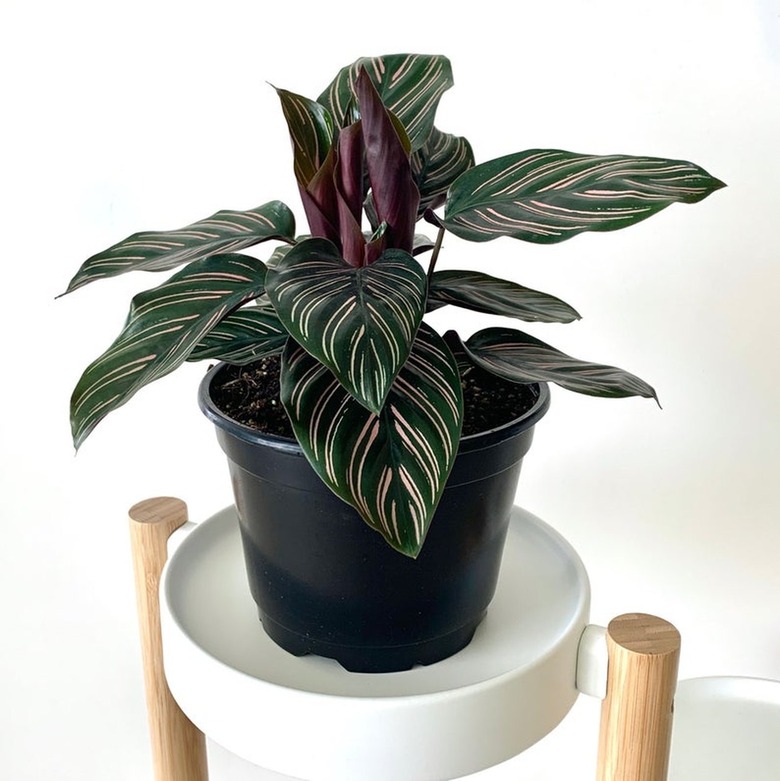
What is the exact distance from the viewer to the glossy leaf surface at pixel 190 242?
2.79ft

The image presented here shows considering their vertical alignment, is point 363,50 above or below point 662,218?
above

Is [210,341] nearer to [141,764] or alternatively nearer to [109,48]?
[109,48]

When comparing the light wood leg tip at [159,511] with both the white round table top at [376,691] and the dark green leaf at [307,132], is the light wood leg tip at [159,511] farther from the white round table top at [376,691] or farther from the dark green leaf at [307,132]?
the dark green leaf at [307,132]

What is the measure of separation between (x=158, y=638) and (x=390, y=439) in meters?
0.54

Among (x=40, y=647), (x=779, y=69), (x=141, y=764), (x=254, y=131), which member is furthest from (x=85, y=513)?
(x=779, y=69)

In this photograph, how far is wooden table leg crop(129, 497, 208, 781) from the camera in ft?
3.82

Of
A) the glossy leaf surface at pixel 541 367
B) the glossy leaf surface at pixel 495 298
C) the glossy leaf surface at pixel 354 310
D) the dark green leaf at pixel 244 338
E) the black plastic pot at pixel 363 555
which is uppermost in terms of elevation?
the glossy leaf surface at pixel 354 310

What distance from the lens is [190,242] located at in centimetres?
89

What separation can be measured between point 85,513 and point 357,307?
1059 mm

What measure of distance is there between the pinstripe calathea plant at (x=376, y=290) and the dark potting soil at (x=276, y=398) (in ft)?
0.16

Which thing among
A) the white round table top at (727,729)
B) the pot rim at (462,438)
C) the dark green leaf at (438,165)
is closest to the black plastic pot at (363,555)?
the pot rim at (462,438)

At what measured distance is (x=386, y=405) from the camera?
0.80 m

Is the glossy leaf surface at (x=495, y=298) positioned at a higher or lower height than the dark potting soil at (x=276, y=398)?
higher

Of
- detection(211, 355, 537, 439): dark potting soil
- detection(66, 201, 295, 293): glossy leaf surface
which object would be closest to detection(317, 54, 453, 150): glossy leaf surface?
detection(66, 201, 295, 293): glossy leaf surface
